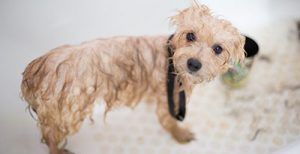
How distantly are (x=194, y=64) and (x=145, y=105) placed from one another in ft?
0.78

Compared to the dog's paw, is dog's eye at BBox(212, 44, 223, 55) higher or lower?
higher

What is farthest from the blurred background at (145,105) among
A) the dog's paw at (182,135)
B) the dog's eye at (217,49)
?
the dog's eye at (217,49)

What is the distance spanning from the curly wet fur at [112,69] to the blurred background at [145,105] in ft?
0.08

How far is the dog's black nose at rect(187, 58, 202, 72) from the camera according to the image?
0.94 meters

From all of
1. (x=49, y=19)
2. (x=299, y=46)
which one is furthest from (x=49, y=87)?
(x=299, y=46)

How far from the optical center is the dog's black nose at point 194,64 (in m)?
0.94

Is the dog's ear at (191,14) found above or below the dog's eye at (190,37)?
above

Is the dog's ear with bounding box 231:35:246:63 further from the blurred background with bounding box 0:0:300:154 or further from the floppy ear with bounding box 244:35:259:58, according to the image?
the floppy ear with bounding box 244:35:259:58

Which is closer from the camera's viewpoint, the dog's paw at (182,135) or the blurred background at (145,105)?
the blurred background at (145,105)

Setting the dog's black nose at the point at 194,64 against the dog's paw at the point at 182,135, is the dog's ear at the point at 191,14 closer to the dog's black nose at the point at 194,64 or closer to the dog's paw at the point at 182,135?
the dog's black nose at the point at 194,64

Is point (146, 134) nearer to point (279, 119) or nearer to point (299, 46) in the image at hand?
point (279, 119)

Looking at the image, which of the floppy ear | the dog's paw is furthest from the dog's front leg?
the floppy ear

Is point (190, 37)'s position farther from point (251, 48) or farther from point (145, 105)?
point (251, 48)

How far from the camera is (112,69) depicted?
3.34 feet
